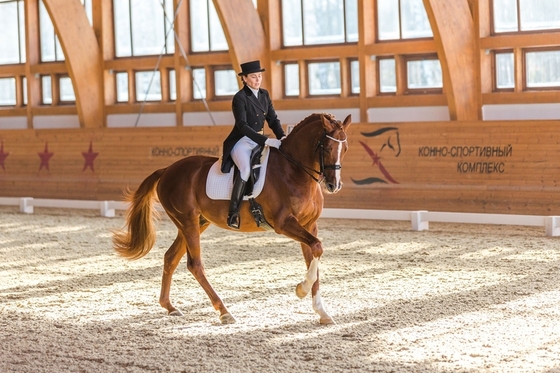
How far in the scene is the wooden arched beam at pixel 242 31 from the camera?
1477 cm

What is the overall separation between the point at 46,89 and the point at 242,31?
5575 millimetres

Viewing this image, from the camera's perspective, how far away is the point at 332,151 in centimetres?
571

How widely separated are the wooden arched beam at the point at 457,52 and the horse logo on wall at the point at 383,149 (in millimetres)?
1248

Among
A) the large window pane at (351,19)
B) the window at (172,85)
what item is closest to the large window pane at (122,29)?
the window at (172,85)

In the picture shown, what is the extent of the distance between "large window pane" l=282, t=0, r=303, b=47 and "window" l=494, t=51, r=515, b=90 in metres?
3.55

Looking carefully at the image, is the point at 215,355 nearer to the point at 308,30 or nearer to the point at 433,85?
the point at 433,85

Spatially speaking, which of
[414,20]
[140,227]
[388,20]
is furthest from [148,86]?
[140,227]

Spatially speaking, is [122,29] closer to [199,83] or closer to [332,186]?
[199,83]

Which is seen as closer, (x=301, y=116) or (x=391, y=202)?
(x=391, y=202)

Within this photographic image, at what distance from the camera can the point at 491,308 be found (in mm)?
6281

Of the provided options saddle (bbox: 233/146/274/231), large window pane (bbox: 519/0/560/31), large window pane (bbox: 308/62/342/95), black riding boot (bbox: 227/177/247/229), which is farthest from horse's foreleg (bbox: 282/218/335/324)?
large window pane (bbox: 308/62/342/95)

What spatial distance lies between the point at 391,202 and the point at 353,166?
0.80 metres

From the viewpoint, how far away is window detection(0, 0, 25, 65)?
18609mm

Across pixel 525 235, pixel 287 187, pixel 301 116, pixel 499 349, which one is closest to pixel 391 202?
pixel 525 235
